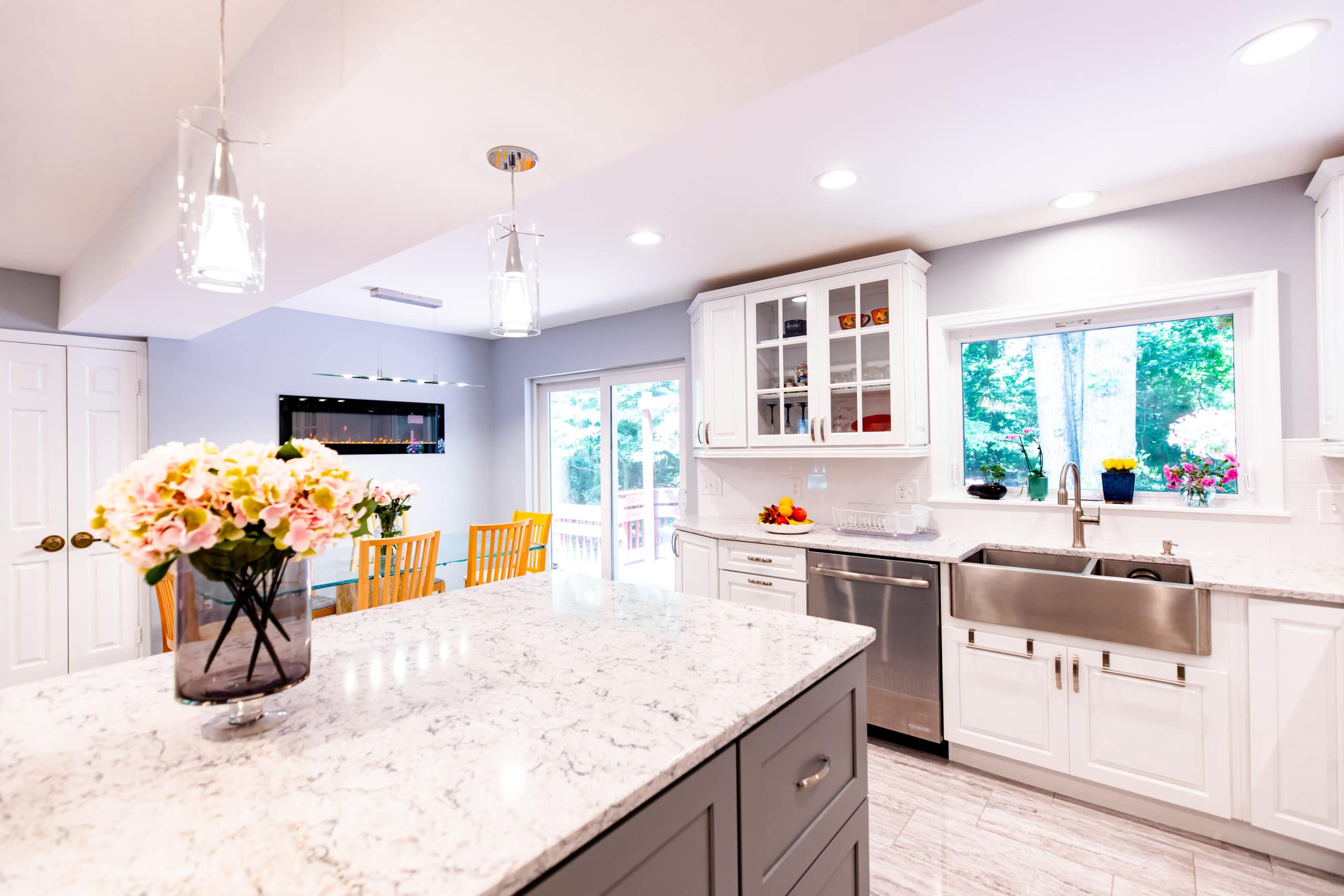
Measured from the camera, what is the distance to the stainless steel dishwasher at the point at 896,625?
262 cm

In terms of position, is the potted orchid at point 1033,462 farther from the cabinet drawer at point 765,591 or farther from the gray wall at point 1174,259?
the cabinet drawer at point 765,591

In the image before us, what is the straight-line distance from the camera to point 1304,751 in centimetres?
192

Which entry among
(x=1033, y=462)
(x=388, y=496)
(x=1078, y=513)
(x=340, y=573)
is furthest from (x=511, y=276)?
(x=1033, y=462)

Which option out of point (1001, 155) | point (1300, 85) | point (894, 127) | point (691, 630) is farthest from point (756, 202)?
point (691, 630)

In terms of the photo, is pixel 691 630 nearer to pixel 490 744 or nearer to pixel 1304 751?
pixel 490 744

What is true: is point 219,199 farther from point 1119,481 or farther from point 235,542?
point 1119,481

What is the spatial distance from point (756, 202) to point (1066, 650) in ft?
7.03

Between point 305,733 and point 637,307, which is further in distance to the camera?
point 637,307

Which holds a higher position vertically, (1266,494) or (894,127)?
(894,127)

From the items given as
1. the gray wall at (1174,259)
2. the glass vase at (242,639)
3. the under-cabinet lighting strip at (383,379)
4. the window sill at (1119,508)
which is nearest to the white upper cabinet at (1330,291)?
the gray wall at (1174,259)

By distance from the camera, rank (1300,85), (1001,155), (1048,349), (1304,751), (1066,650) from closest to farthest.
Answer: (1300,85), (1304,751), (1001,155), (1066,650), (1048,349)

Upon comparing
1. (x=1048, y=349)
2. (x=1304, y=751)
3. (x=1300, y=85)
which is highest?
(x=1300, y=85)

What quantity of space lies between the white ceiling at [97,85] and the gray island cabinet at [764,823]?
1858 millimetres

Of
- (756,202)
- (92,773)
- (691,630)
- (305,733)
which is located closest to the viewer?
(92,773)
